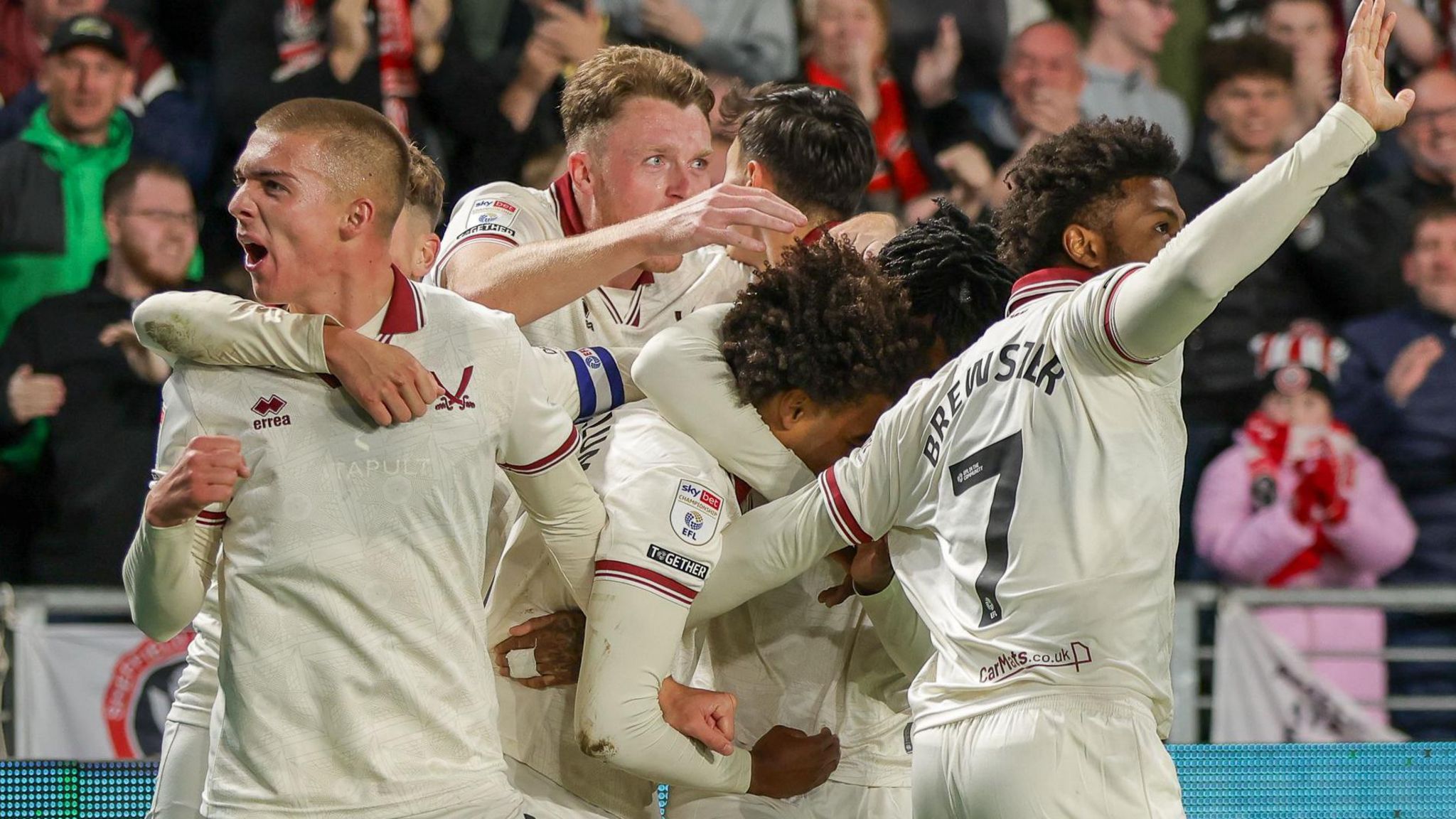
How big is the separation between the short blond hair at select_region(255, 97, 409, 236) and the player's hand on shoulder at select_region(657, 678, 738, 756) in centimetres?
99

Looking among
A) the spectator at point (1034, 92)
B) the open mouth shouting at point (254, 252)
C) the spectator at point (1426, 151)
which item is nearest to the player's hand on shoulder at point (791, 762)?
the open mouth shouting at point (254, 252)

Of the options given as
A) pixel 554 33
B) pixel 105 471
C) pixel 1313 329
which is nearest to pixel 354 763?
pixel 105 471

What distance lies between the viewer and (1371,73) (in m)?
2.48

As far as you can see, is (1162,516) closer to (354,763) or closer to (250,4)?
(354,763)

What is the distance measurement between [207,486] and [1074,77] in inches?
229

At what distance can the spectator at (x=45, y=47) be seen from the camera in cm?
704

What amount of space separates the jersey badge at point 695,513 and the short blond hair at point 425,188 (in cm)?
143

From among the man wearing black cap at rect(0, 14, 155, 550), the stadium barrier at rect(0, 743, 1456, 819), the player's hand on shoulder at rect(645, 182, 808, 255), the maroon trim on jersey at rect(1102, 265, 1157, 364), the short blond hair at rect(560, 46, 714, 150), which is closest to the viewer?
the maroon trim on jersey at rect(1102, 265, 1157, 364)

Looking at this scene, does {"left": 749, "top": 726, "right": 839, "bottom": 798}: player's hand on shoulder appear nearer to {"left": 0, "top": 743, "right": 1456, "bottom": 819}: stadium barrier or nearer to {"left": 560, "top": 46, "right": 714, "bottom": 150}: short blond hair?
{"left": 0, "top": 743, "right": 1456, "bottom": 819}: stadium barrier

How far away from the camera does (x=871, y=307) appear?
10.2 feet

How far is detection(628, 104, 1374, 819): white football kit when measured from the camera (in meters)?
2.59

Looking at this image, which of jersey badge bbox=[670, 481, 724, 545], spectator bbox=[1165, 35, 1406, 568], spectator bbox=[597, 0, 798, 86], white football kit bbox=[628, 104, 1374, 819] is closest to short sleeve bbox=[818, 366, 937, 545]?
white football kit bbox=[628, 104, 1374, 819]

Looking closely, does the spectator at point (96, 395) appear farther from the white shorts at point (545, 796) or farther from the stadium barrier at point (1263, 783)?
the white shorts at point (545, 796)

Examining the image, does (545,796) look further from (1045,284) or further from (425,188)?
(425,188)
